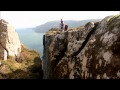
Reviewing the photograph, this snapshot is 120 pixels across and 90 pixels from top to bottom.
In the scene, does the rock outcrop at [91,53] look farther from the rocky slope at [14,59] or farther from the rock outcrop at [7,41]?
the rock outcrop at [7,41]

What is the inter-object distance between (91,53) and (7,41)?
2904 cm

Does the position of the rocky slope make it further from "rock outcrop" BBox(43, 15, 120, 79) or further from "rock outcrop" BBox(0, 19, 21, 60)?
"rock outcrop" BBox(43, 15, 120, 79)

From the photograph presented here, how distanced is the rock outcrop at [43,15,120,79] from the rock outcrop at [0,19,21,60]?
20.8 metres

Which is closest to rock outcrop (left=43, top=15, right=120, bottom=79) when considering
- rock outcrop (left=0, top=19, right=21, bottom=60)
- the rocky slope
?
the rocky slope

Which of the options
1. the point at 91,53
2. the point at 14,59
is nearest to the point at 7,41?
the point at 14,59

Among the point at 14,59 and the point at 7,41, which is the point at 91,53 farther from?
the point at 7,41

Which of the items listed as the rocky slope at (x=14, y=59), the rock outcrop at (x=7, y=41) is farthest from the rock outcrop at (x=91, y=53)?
the rock outcrop at (x=7, y=41)

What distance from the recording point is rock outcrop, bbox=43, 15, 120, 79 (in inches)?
438

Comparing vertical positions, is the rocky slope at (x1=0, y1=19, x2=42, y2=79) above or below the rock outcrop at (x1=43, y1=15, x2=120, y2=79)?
below

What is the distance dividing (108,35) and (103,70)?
205 cm

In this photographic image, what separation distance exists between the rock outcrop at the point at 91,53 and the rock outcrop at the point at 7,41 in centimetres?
2083
